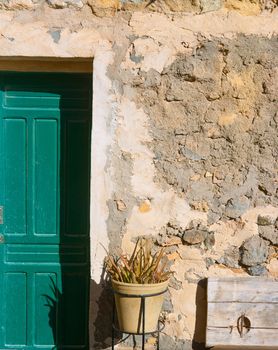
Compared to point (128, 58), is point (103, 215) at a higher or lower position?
lower

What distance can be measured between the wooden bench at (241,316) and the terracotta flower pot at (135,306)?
0.40m

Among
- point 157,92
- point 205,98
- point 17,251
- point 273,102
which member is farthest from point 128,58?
point 17,251

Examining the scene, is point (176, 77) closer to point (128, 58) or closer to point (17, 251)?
point (128, 58)

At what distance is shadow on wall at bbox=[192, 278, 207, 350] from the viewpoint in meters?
4.21

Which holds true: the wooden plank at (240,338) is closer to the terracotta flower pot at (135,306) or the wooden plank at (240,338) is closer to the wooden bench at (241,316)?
the wooden bench at (241,316)

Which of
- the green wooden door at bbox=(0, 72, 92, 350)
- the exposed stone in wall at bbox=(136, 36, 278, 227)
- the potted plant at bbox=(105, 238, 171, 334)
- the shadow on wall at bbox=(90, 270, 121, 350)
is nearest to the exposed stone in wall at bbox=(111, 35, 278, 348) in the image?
the exposed stone in wall at bbox=(136, 36, 278, 227)

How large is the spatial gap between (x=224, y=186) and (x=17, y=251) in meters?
1.40

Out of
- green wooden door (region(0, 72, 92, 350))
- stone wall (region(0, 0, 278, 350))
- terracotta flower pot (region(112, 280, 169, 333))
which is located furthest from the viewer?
green wooden door (region(0, 72, 92, 350))

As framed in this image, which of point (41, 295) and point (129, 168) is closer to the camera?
point (129, 168)

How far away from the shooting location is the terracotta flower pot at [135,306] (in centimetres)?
384

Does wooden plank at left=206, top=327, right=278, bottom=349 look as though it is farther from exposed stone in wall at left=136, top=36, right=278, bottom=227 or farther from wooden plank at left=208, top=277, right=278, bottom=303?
exposed stone in wall at left=136, top=36, right=278, bottom=227

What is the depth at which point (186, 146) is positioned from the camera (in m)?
4.18

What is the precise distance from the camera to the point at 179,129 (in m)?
4.17

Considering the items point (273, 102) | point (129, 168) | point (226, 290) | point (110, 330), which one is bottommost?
point (110, 330)
